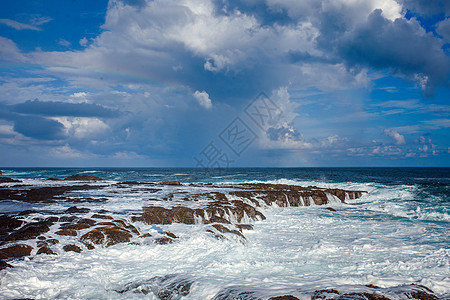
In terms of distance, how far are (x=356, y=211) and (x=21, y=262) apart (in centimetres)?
2221

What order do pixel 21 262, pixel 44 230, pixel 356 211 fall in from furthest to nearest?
1. pixel 356 211
2. pixel 44 230
3. pixel 21 262

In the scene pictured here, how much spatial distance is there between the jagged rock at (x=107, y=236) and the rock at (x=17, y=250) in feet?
6.08

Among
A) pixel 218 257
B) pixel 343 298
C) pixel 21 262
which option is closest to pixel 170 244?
pixel 218 257

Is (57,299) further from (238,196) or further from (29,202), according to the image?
(238,196)

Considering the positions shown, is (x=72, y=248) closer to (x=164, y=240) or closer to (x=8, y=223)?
(x=164, y=240)

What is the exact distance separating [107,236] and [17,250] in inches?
118

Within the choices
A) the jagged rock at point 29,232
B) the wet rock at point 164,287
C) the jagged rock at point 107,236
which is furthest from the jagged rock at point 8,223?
the wet rock at point 164,287

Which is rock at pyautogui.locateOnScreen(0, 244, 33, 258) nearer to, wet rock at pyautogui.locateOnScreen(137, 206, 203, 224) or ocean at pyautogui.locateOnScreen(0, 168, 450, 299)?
ocean at pyautogui.locateOnScreen(0, 168, 450, 299)

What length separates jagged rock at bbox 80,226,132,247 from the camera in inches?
438

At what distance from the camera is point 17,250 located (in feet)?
30.8

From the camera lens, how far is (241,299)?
6566 mm

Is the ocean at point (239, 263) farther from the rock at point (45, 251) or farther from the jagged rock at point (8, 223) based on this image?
the jagged rock at point (8, 223)

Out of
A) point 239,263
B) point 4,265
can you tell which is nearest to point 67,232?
point 4,265

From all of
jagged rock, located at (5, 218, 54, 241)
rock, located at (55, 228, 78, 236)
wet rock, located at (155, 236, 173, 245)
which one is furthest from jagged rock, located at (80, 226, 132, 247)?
jagged rock, located at (5, 218, 54, 241)
